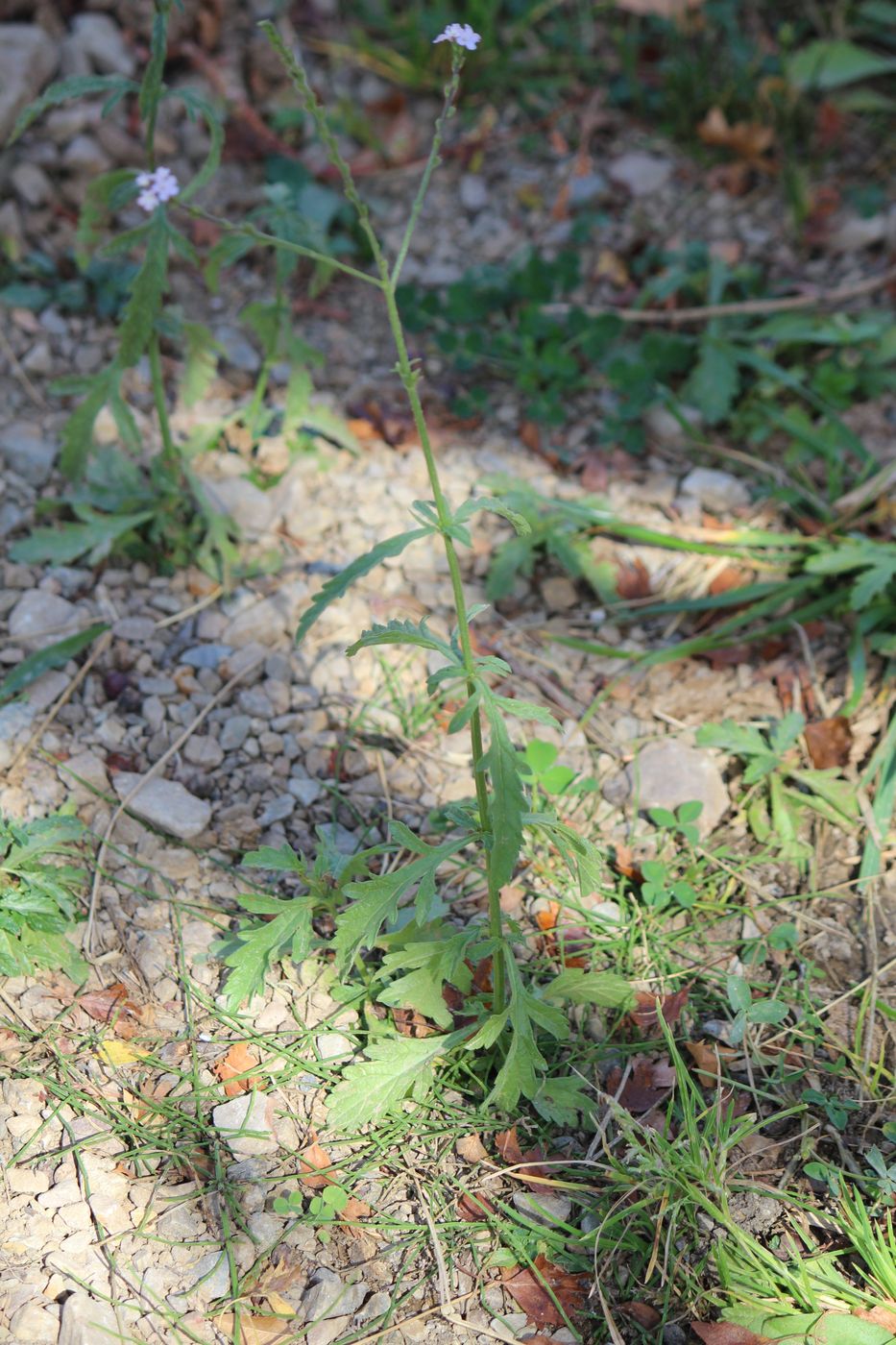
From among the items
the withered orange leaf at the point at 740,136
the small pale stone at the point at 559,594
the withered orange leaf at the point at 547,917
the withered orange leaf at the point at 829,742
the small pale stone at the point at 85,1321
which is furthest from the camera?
the withered orange leaf at the point at 740,136

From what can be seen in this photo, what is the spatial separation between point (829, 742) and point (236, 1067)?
137 cm

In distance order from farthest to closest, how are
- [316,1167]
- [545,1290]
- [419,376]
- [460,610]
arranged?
[316,1167] < [545,1290] < [460,610] < [419,376]

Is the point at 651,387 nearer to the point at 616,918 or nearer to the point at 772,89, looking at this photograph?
the point at 772,89

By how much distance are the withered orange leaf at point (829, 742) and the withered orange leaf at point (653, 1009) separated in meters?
0.65

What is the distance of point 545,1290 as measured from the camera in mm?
1762

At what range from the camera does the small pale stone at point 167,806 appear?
223 cm

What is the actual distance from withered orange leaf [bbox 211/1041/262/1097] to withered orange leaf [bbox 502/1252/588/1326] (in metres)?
0.51

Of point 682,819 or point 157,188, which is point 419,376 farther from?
point 682,819

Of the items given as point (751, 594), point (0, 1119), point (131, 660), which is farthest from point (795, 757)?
point (0, 1119)

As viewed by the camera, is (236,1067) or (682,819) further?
(682,819)

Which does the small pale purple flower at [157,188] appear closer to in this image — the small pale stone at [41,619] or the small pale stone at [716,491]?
the small pale stone at [41,619]

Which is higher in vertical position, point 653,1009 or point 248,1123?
point 653,1009

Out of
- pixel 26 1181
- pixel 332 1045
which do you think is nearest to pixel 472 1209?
pixel 332 1045

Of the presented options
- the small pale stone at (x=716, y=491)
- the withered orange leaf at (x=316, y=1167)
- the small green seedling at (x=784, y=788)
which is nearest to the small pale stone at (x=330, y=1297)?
the withered orange leaf at (x=316, y=1167)
